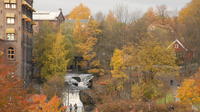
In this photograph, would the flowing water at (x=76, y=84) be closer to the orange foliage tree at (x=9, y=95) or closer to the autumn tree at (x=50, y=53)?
the autumn tree at (x=50, y=53)

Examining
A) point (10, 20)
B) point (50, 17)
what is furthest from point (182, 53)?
point (50, 17)

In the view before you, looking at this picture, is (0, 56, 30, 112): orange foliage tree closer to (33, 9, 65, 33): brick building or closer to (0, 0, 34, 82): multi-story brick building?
(0, 0, 34, 82): multi-story brick building

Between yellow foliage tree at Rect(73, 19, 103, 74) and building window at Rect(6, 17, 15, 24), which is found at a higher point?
building window at Rect(6, 17, 15, 24)

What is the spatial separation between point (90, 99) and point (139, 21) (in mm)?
23323

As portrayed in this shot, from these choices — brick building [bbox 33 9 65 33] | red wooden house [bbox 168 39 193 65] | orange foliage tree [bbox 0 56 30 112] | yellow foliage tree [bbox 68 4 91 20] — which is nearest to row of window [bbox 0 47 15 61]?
red wooden house [bbox 168 39 193 65]

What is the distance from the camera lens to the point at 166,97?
47.0 m

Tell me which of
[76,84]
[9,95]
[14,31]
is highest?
[14,31]

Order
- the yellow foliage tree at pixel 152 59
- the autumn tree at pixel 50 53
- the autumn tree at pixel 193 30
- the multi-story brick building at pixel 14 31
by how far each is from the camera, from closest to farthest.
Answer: the yellow foliage tree at pixel 152 59
the multi-story brick building at pixel 14 31
the autumn tree at pixel 50 53
the autumn tree at pixel 193 30

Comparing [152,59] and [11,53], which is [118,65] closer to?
[152,59]

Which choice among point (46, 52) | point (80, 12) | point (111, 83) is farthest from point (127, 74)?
point (80, 12)

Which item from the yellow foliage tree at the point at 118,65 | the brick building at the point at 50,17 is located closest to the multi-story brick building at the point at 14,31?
the yellow foliage tree at the point at 118,65

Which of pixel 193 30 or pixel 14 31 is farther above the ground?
pixel 193 30

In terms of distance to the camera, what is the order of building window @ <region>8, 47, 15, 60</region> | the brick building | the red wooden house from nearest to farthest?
building window @ <region>8, 47, 15, 60</region> < the red wooden house < the brick building

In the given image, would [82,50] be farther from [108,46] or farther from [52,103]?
[52,103]
